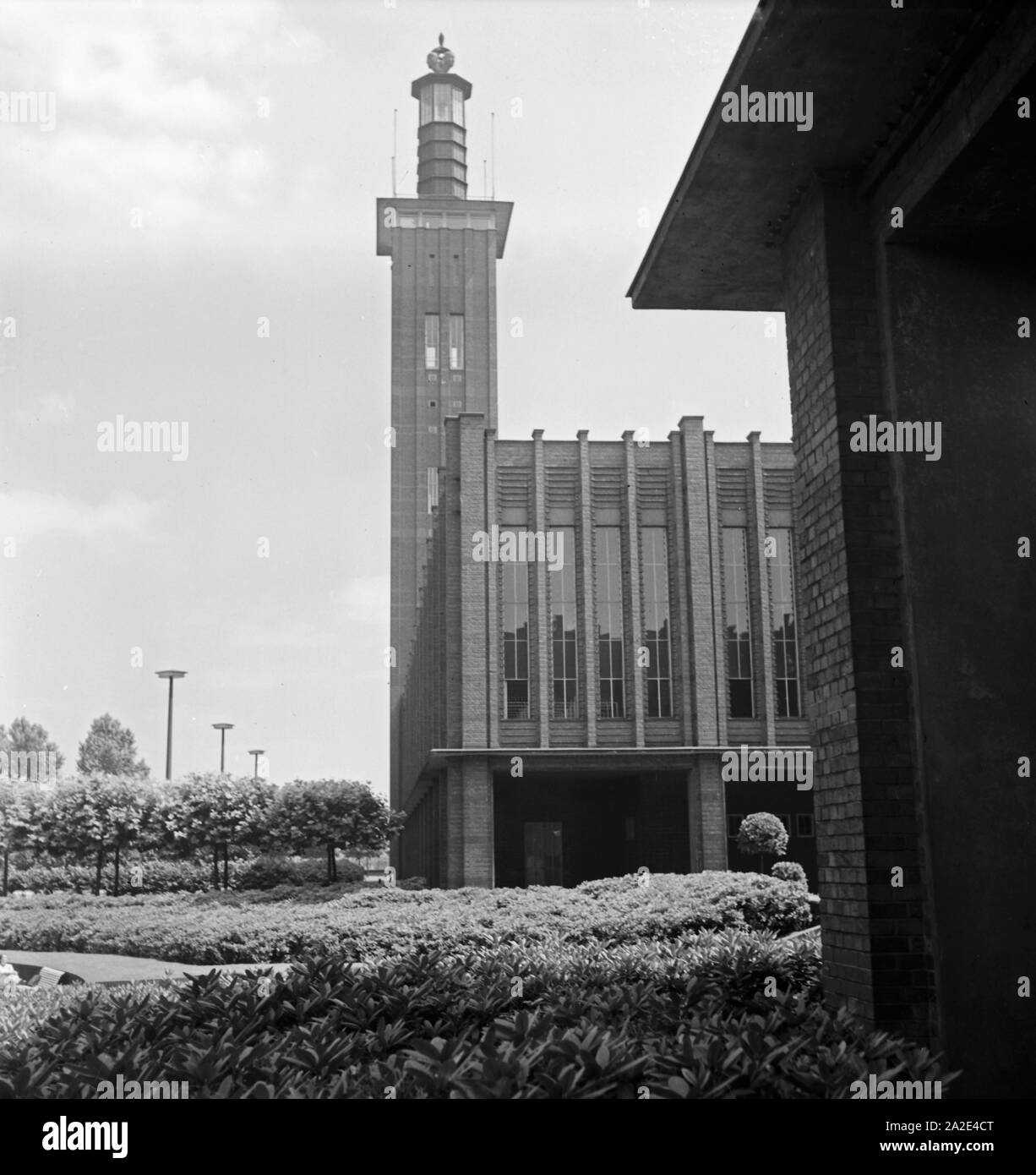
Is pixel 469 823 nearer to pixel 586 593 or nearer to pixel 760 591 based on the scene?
pixel 586 593

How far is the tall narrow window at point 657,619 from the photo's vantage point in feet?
109

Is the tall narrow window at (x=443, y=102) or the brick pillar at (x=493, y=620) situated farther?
the tall narrow window at (x=443, y=102)

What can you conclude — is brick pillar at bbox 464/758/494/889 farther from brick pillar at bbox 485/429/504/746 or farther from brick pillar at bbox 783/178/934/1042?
brick pillar at bbox 783/178/934/1042

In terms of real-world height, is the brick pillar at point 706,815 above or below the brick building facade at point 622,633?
A: below

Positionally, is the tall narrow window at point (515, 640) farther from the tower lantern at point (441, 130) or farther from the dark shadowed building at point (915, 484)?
the tower lantern at point (441, 130)

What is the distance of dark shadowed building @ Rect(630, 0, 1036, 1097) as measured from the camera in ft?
17.8

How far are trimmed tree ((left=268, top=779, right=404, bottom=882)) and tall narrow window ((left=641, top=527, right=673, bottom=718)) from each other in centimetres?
830

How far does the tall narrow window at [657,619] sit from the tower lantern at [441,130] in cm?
4214

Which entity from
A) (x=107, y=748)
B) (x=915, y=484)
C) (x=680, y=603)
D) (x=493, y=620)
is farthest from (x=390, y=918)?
(x=107, y=748)

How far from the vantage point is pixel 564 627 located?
109ft

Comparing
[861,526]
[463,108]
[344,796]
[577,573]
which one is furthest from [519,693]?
[463,108]

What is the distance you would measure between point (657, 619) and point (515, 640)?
4094 millimetres

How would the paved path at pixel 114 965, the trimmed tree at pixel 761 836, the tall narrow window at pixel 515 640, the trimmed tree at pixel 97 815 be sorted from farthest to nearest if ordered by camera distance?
the trimmed tree at pixel 97 815
the tall narrow window at pixel 515 640
the trimmed tree at pixel 761 836
the paved path at pixel 114 965

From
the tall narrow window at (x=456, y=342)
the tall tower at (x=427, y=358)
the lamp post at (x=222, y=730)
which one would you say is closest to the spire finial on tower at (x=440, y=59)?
the tall tower at (x=427, y=358)
